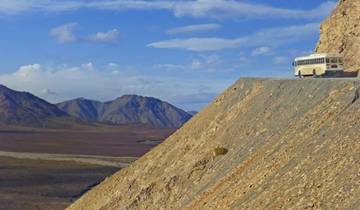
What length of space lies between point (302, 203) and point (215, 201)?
7.22m

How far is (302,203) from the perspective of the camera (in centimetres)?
2522

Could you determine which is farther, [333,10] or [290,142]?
[333,10]

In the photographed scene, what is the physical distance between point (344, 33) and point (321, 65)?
54.2 ft

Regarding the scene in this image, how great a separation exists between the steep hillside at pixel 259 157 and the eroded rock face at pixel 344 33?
64.2 ft

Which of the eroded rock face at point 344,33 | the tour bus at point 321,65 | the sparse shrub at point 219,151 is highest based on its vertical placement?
the eroded rock face at point 344,33

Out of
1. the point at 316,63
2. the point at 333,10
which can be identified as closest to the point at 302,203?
the point at 316,63

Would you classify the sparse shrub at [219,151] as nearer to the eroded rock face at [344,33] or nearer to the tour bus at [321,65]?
the tour bus at [321,65]

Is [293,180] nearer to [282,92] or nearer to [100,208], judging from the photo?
[282,92]

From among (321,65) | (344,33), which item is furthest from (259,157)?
(344,33)

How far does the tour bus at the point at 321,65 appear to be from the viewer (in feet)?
154

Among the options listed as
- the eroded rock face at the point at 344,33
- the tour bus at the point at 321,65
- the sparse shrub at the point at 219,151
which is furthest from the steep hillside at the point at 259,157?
the eroded rock face at the point at 344,33

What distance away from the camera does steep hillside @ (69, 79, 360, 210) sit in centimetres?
2661

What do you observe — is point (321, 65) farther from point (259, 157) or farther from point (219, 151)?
point (259, 157)

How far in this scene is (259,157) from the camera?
108 feet
